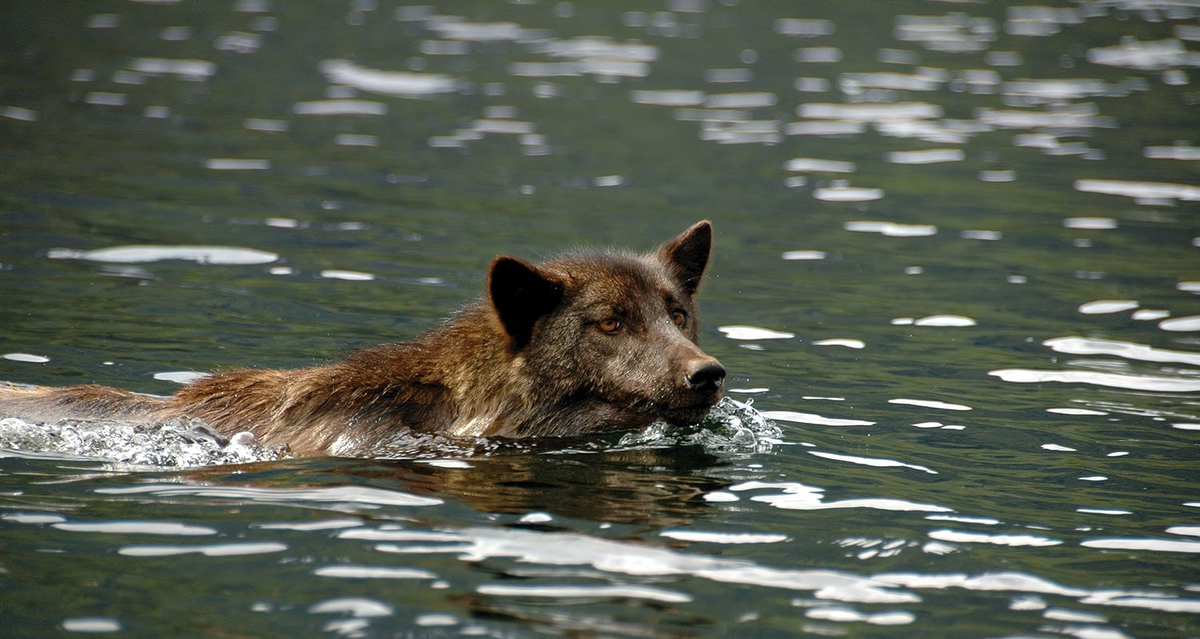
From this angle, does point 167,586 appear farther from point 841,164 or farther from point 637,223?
point 841,164

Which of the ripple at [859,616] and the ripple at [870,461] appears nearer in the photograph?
the ripple at [859,616]

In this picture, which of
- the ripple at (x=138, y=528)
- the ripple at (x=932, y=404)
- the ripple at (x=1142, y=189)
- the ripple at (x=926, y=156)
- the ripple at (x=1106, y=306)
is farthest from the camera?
the ripple at (x=926, y=156)

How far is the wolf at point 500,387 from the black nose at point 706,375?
203 mm

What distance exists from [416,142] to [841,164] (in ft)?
21.6

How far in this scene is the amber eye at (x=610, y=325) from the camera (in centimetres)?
981

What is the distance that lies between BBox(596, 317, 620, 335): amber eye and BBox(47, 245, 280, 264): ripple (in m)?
7.03

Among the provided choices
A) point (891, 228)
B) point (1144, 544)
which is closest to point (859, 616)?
point (1144, 544)

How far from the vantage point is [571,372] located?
387 inches

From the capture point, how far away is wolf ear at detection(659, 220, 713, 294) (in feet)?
35.1

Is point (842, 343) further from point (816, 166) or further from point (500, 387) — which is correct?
point (816, 166)

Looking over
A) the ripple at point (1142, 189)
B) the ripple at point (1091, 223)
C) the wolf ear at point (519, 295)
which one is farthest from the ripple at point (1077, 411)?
the ripple at point (1142, 189)

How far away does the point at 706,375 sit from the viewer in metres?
9.22

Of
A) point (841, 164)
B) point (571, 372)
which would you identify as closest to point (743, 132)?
point (841, 164)

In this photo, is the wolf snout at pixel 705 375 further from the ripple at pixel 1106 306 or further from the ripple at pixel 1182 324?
the ripple at pixel 1106 306
